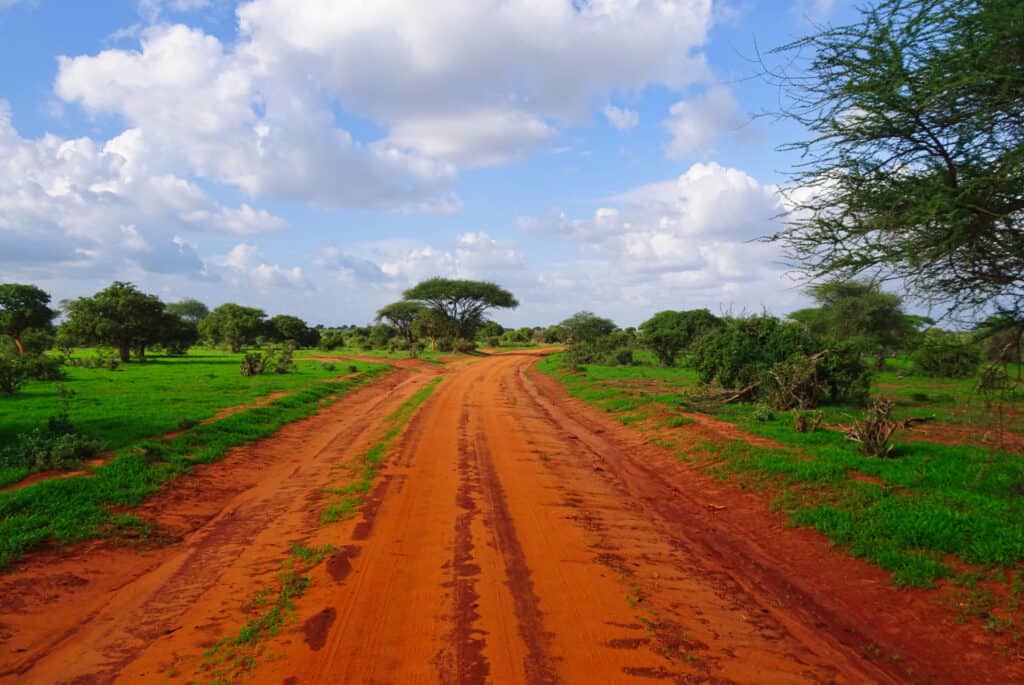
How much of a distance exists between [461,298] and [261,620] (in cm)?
6133

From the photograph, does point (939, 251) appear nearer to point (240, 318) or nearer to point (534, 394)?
point (534, 394)

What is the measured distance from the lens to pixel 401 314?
66.1m

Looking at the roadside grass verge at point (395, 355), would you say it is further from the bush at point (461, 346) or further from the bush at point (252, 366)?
the bush at point (252, 366)

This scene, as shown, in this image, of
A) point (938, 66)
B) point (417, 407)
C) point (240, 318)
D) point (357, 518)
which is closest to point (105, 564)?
point (357, 518)

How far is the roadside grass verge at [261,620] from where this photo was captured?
3857 mm

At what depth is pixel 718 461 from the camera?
1057cm

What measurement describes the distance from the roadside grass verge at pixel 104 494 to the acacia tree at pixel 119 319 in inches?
1124

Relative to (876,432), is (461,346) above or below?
above

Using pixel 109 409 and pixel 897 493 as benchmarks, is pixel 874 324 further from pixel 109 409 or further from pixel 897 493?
pixel 109 409

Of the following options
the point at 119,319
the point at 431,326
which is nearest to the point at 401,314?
the point at 431,326

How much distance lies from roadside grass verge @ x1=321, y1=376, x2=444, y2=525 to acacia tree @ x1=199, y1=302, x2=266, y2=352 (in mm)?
47629

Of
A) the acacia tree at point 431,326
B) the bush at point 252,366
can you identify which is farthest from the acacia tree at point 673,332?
the acacia tree at point 431,326

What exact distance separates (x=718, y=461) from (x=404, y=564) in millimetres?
7001

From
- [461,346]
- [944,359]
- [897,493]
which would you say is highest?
[461,346]
